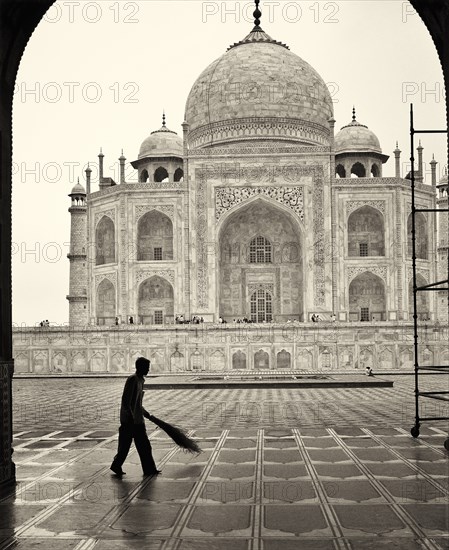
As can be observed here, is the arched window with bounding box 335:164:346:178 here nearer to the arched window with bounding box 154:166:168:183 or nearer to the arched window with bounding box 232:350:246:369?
the arched window with bounding box 154:166:168:183

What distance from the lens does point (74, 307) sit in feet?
102

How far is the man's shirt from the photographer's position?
585cm

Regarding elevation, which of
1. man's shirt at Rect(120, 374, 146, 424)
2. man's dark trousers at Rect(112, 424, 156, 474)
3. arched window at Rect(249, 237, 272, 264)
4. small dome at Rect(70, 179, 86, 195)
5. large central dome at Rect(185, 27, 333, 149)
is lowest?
man's dark trousers at Rect(112, 424, 156, 474)

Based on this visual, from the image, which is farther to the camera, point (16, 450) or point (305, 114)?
point (305, 114)

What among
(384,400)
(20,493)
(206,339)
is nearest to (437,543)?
(20,493)

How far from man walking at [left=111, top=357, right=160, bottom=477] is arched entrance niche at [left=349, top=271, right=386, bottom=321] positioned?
2362 cm

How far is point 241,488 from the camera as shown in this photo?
16.9 ft

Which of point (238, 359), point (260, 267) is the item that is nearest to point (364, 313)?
point (260, 267)

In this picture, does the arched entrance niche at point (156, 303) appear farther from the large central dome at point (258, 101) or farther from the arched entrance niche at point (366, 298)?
the arched entrance niche at point (366, 298)

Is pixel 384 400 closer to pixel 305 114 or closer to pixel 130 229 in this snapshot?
pixel 130 229

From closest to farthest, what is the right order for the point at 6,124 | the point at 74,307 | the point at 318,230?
the point at 6,124 < the point at 318,230 < the point at 74,307

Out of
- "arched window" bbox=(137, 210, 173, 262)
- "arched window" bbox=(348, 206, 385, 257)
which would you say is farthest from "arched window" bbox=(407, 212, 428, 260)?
"arched window" bbox=(137, 210, 173, 262)

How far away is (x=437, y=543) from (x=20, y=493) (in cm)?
258

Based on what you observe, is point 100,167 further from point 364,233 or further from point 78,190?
point 364,233
